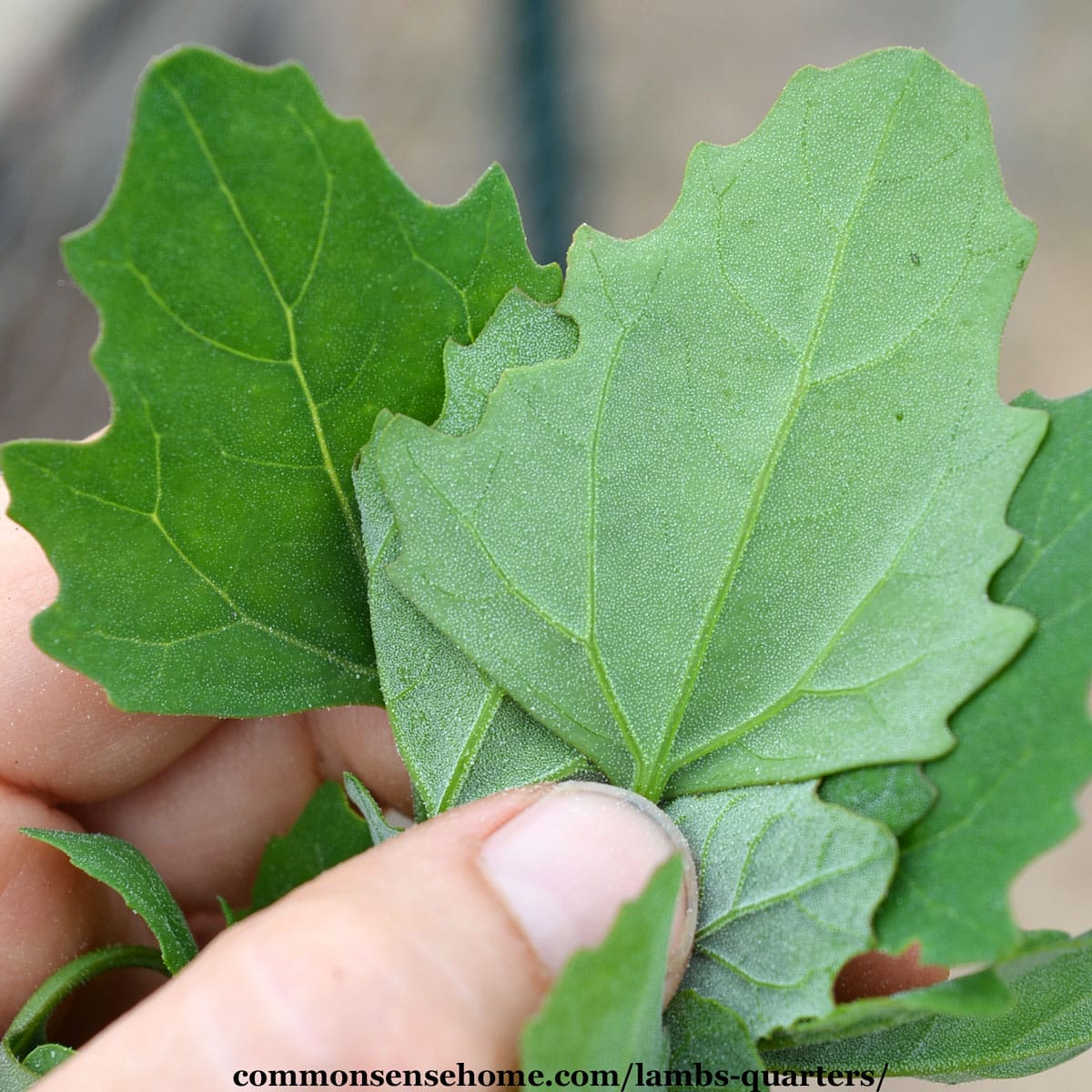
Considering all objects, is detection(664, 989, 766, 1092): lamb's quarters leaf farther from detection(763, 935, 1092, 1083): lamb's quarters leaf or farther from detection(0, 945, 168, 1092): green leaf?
detection(0, 945, 168, 1092): green leaf

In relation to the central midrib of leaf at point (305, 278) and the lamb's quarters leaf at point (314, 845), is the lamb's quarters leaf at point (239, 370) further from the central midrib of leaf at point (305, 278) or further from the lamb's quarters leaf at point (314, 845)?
the lamb's quarters leaf at point (314, 845)

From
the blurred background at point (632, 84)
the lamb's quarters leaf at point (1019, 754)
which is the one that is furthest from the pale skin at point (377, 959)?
the blurred background at point (632, 84)

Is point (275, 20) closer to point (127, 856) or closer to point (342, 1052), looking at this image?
point (127, 856)

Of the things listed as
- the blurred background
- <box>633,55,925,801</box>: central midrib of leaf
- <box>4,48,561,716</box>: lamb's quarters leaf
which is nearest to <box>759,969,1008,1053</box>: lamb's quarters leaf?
<box>633,55,925,801</box>: central midrib of leaf

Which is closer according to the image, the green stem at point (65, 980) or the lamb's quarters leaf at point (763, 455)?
the lamb's quarters leaf at point (763, 455)

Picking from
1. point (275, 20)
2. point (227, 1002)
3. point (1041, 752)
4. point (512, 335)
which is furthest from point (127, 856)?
point (275, 20)

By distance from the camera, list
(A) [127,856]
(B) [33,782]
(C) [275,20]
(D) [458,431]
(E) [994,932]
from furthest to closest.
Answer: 1. (C) [275,20]
2. (B) [33,782]
3. (A) [127,856]
4. (D) [458,431]
5. (E) [994,932]
